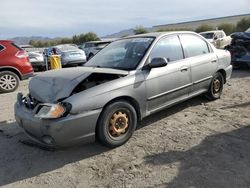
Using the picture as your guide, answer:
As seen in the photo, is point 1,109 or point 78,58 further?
point 78,58

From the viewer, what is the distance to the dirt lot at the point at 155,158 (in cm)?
371

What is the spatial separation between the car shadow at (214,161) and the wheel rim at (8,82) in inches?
263

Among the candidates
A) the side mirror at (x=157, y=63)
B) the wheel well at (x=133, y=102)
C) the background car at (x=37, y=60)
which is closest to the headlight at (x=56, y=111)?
the wheel well at (x=133, y=102)

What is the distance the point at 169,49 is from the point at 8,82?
19.4ft

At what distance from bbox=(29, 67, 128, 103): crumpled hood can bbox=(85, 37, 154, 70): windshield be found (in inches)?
14.7

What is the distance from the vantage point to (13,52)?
973 centimetres

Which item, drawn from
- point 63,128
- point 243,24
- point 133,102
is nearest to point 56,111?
point 63,128

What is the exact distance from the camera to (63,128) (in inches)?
160

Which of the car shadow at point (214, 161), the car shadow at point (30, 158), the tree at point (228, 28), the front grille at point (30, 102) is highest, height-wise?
the front grille at point (30, 102)

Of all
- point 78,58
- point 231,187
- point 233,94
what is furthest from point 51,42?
point 231,187

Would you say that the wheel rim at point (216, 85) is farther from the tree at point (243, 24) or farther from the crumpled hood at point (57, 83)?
the tree at point (243, 24)

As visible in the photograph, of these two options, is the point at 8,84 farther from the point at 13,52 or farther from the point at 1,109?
the point at 1,109

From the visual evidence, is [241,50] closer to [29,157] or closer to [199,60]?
[199,60]

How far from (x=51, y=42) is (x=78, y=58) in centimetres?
4251
